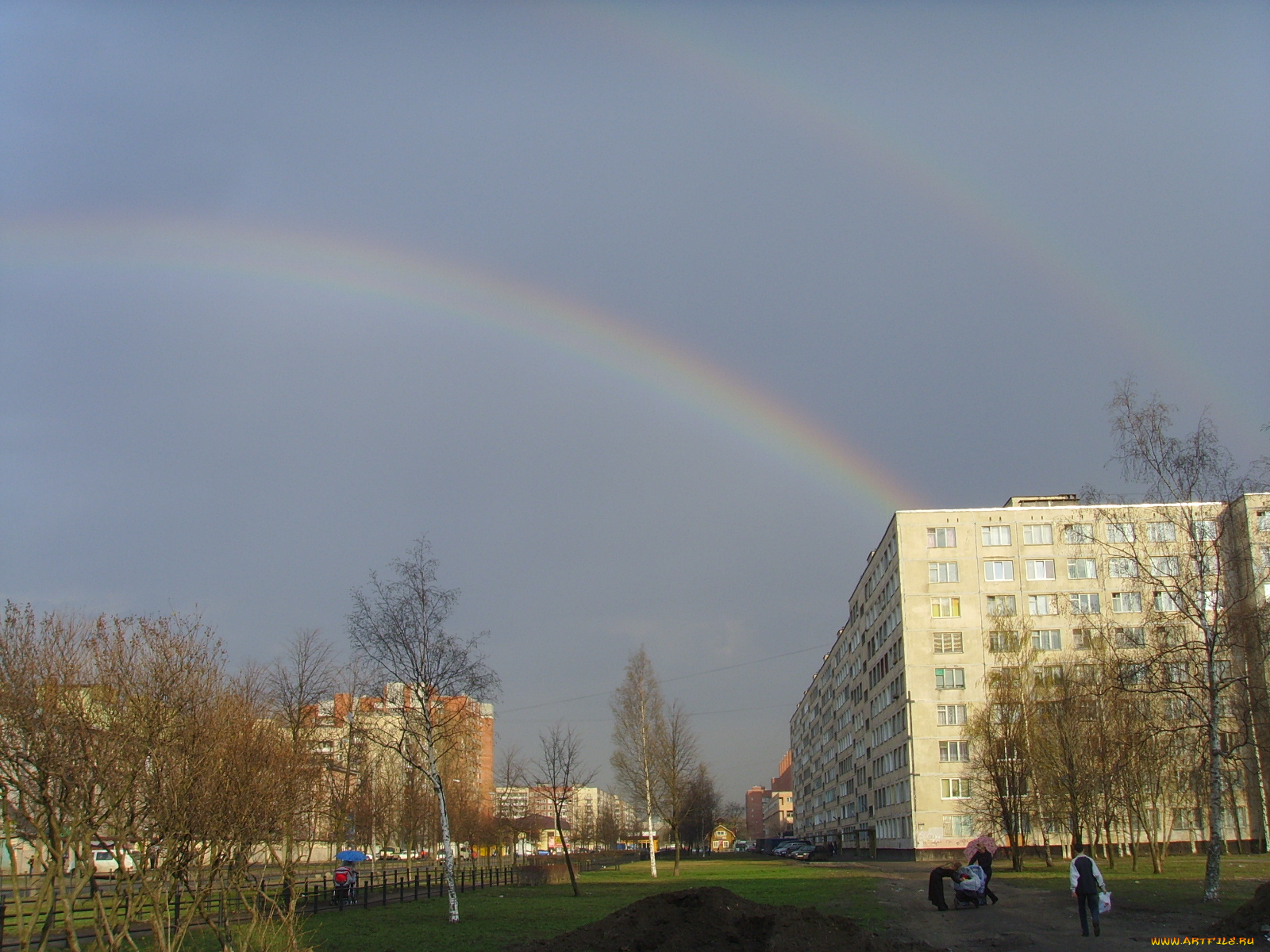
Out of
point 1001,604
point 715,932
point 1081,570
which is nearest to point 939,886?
point 715,932

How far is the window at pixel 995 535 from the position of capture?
255 feet

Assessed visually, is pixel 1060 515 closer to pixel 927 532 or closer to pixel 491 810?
pixel 927 532

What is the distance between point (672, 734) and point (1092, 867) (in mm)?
53847

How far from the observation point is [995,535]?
77938mm

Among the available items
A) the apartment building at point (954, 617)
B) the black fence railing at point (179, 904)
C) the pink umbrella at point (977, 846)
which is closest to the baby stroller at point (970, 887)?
the pink umbrella at point (977, 846)

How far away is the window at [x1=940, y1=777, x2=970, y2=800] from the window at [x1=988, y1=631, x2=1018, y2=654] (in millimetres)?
11681

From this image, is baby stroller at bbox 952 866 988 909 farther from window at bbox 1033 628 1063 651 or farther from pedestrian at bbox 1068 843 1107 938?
window at bbox 1033 628 1063 651

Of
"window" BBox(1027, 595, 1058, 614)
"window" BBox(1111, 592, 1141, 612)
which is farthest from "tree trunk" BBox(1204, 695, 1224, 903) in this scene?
"window" BBox(1111, 592, 1141, 612)

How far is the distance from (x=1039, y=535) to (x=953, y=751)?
59.7ft

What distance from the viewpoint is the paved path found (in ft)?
65.2

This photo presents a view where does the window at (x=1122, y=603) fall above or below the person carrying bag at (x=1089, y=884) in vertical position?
above

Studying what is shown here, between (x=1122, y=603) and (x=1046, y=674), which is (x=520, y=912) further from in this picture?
(x=1122, y=603)

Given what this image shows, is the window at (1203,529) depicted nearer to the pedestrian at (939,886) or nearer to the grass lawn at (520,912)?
the pedestrian at (939,886)

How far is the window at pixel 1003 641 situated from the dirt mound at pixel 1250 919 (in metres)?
46.6
